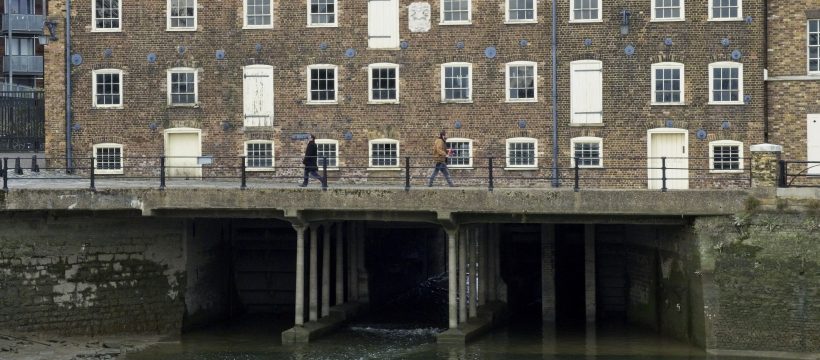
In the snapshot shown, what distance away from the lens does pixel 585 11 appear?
4103cm

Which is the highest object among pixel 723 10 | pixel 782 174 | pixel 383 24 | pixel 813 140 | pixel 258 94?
pixel 723 10

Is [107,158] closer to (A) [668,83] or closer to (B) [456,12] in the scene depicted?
(B) [456,12]

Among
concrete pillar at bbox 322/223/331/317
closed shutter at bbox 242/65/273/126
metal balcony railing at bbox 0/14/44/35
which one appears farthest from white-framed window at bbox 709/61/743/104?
metal balcony railing at bbox 0/14/44/35

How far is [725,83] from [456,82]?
8033 mm

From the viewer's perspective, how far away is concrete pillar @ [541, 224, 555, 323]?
3703 centimetres

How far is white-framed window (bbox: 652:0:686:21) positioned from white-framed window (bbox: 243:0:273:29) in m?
11.7

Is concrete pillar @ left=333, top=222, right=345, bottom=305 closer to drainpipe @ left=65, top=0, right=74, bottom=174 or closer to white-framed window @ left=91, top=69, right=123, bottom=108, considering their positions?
white-framed window @ left=91, top=69, right=123, bottom=108

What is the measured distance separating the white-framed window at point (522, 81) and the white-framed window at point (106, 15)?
1243cm

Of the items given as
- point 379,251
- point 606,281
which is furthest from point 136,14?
point 606,281

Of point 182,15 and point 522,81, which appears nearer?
point 522,81

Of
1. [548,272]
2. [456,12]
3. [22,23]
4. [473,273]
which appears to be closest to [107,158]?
[456,12]

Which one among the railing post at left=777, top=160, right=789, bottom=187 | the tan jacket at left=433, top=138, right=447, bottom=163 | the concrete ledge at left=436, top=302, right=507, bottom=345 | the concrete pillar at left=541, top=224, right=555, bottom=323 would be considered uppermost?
the tan jacket at left=433, top=138, right=447, bottom=163

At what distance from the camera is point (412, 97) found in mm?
41844

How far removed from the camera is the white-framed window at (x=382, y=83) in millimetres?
41906
